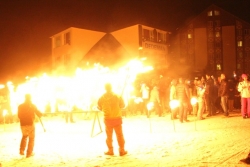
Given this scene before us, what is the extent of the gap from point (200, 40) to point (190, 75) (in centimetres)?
801

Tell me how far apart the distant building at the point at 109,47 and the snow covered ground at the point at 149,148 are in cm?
1891

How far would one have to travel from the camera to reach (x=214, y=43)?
4050 centimetres

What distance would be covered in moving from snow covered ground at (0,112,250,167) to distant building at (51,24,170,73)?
62.0ft

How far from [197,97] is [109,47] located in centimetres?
1877

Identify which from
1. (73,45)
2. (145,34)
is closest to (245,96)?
(145,34)

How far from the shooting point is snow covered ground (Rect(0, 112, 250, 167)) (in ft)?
24.1

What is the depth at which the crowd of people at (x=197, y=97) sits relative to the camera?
1394 centimetres

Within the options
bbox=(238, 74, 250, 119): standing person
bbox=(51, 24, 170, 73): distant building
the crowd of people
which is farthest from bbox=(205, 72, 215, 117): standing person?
bbox=(51, 24, 170, 73): distant building

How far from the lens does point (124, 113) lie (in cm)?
1884

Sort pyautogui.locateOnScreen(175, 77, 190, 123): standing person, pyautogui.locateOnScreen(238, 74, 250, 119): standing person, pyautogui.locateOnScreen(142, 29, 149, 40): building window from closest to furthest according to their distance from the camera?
pyautogui.locateOnScreen(175, 77, 190, 123): standing person, pyautogui.locateOnScreen(238, 74, 250, 119): standing person, pyautogui.locateOnScreen(142, 29, 149, 40): building window

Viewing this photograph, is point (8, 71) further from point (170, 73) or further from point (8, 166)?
point (8, 166)

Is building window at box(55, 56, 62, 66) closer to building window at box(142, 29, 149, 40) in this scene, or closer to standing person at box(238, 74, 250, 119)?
building window at box(142, 29, 149, 40)

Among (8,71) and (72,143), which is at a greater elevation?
(8,71)

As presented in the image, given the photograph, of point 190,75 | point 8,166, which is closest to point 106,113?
point 8,166
